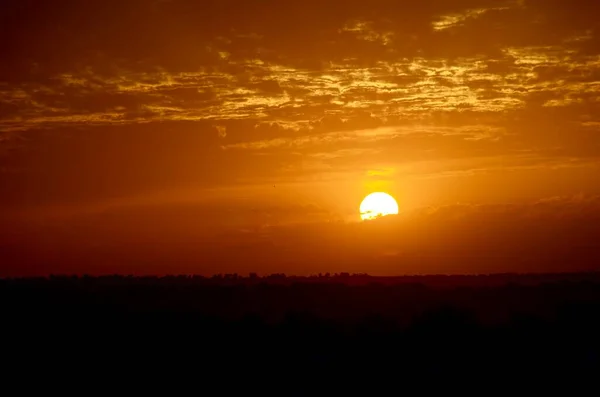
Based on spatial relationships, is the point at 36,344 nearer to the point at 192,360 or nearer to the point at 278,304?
the point at 192,360

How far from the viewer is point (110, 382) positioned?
27.4m

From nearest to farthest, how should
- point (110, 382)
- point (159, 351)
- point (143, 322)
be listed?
point (110, 382), point (159, 351), point (143, 322)

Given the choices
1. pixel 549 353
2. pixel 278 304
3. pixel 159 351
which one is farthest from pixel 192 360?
pixel 278 304

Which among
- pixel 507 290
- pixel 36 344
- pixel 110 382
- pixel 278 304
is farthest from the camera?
pixel 507 290

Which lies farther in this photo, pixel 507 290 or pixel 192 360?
pixel 507 290

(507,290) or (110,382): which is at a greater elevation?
(507,290)

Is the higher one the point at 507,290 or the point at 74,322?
the point at 507,290

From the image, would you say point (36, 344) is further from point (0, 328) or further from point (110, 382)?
point (110, 382)

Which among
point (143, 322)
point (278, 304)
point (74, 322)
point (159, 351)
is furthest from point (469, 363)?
point (278, 304)

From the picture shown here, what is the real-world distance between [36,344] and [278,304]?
22.2 m

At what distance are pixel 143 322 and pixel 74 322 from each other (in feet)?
12.0

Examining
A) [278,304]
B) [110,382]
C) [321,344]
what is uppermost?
[278,304]

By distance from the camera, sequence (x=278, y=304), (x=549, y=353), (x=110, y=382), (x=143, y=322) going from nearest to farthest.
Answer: (x=110, y=382), (x=549, y=353), (x=143, y=322), (x=278, y=304)

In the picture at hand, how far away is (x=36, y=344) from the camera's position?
114 ft
